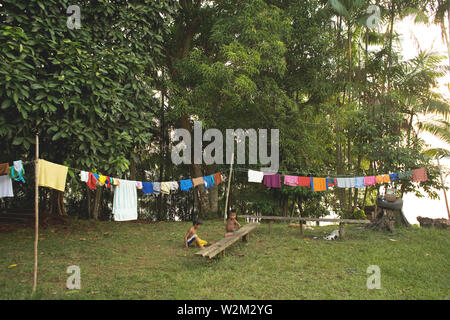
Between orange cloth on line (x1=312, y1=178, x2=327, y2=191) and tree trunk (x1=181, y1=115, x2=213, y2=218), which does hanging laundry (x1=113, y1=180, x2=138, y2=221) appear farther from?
tree trunk (x1=181, y1=115, x2=213, y2=218)

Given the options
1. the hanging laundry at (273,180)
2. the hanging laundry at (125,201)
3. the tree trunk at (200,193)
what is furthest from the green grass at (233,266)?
the tree trunk at (200,193)

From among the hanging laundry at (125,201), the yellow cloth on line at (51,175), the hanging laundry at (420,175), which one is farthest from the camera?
the hanging laundry at (420,175)

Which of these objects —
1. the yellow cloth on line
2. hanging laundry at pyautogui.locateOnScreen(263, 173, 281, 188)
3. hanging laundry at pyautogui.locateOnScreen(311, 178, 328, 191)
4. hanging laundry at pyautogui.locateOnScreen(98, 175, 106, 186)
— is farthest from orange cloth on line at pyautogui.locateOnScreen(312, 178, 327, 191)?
the yellow cloth on line

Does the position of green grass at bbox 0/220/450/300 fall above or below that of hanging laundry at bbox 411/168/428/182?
below

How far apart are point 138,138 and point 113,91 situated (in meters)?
1.36

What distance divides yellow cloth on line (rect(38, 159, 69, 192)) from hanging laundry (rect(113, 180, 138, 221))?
71.4 inches

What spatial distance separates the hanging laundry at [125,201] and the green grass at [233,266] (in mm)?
885

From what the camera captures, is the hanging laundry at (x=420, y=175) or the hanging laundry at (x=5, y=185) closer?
the hanging laundry at (x=5, y=185)

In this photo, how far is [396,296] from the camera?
5.14 metres

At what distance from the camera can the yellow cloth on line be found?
5.85 metres

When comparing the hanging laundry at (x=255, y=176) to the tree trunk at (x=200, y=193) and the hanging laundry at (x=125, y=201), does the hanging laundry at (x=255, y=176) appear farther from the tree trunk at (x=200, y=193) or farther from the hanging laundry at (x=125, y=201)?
the hanging laundry at (x=125, y=201)

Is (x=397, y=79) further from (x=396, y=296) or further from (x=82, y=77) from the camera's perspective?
(x=82, y=77)

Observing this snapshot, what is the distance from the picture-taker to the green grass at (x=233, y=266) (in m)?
5.15

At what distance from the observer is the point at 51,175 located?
6.01m
